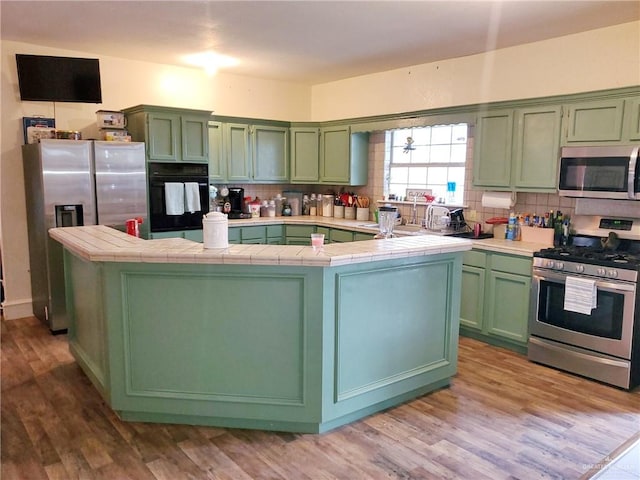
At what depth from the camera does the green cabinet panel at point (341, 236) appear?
5.44 m

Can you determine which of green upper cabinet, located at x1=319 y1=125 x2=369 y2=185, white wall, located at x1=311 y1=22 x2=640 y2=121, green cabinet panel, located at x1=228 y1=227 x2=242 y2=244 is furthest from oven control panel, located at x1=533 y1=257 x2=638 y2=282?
green cabinet panel, located at x1=228 y1=227 x2=242 y2=244

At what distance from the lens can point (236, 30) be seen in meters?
4.01

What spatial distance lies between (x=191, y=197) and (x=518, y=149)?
3.24m

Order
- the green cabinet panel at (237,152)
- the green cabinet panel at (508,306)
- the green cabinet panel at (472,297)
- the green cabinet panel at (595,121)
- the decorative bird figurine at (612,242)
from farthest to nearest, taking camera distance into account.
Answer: the green cabinet panel at (237,152), the green cabinet panel at (472,297), the green cabinet panel at (508,306), the decorative bird figurine at (612,242), the green cabinet panel at (595,121)

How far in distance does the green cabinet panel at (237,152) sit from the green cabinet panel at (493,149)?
2.73m

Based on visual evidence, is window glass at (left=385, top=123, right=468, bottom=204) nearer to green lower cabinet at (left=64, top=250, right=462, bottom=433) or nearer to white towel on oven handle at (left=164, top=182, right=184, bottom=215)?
white towel on oven handle at (left=164, top=182, right=184, bottom=215)

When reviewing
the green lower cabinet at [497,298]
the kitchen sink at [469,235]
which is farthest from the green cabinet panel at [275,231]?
the green lower cabinet at [497,298]

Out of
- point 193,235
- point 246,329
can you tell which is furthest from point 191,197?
point 246,329

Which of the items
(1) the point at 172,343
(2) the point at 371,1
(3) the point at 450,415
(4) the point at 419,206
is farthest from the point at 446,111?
(1) the point at 172,343

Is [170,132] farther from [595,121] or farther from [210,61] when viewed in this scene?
[595,121]

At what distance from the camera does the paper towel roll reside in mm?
4406

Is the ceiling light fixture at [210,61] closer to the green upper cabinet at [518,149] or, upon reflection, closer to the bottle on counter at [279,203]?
the bottle on counter at [279,203]

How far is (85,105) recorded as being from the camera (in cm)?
496

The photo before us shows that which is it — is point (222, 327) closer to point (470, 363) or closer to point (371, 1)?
point (470, 363)
